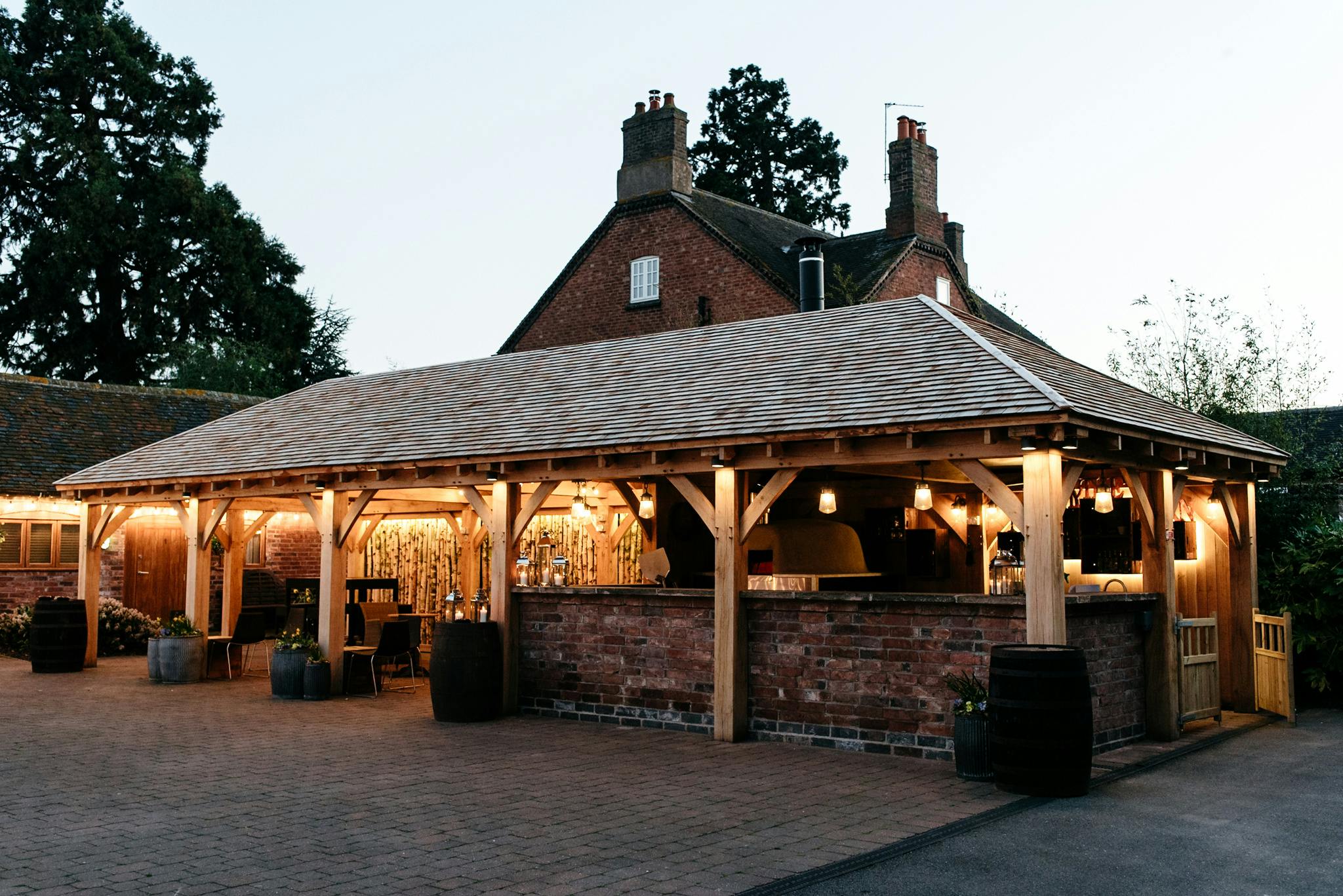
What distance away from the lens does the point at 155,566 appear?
21188 millimetres

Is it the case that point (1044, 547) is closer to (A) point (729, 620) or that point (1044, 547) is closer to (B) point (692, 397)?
(A) point (729, 620)

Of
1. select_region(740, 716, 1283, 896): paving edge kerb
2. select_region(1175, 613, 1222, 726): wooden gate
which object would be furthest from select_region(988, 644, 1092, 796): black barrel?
select_region(1175, 613, 1222, 726): wooden gate

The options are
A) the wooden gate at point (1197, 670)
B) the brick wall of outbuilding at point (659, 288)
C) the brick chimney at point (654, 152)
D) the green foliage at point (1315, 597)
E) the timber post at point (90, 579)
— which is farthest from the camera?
the brick chimney at point (654, 152)

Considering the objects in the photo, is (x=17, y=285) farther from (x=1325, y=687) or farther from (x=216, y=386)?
(x=1325, y=687)

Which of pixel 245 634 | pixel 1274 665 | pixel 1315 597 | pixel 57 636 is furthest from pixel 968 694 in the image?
pixel 57 636

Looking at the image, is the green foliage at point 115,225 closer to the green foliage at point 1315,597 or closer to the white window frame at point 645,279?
the white window frame at point 645,279

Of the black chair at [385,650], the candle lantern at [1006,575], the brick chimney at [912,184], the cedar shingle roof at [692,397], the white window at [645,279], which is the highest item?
the brick chimney at [912,184]

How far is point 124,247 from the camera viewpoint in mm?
30953

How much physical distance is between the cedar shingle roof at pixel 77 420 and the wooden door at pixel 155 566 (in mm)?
1508

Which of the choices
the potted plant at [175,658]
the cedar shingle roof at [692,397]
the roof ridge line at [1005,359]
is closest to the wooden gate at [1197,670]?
the cedar shingle roof at [692,397]

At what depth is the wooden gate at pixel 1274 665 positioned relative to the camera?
1116 centimetres

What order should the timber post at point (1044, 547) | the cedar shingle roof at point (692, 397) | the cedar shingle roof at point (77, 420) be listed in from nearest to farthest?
1. the timber post at point (1044, 547)
2. the cedar shingle roof at point (692, 397)
3. the cedar shingle roof at point (77, 420)

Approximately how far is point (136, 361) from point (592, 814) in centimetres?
3005

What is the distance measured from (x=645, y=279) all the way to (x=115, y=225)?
589 inches
